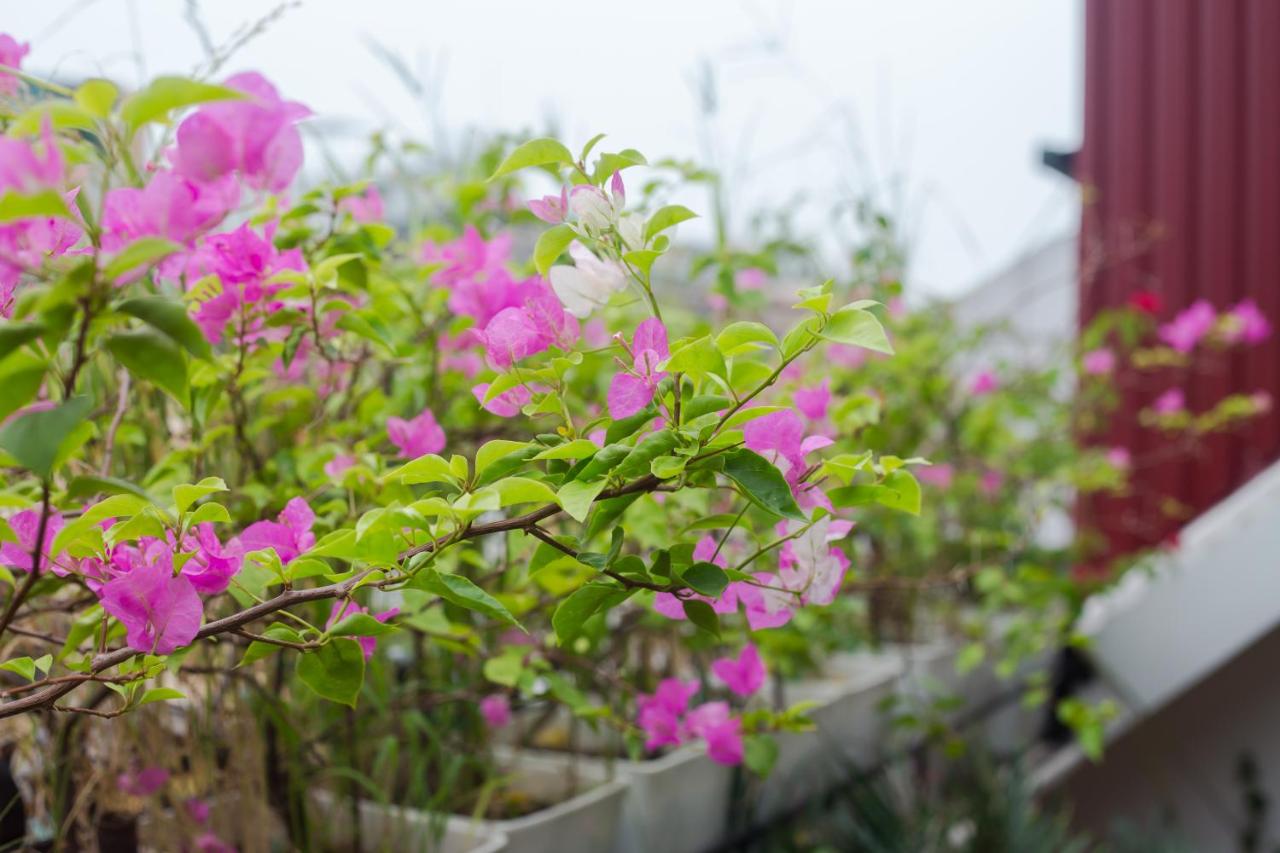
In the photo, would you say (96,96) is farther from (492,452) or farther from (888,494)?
(888,494)

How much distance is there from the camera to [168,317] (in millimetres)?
335

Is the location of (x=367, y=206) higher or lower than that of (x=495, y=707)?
higher

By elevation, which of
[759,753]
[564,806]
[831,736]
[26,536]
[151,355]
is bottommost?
[831,736]

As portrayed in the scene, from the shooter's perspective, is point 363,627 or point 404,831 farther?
point 404,831

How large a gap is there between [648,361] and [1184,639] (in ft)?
6.19

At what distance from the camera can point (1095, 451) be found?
211 centimetres

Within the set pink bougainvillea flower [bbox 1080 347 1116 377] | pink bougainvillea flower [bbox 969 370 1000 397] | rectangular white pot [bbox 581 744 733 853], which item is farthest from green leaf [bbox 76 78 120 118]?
pink bougainvillea flower [bbox 1080 347 1116 377]

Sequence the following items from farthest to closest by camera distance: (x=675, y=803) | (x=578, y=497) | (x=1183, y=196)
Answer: (x=1183, y=196) < (x=675, y=803) < (x=578, y=497)

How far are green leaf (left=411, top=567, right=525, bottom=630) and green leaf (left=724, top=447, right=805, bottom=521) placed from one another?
109mm

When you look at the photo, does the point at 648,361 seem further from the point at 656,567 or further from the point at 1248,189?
the point at 1248,189

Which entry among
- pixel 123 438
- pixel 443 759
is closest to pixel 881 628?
pixel 443 759

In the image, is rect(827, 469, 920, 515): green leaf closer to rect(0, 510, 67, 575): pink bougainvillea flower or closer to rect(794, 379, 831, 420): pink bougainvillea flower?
rect(794, 379, 831, 420): pink bougainvillea flower

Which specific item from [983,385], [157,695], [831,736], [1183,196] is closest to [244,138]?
[157,695]

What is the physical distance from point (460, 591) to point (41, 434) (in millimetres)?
170
